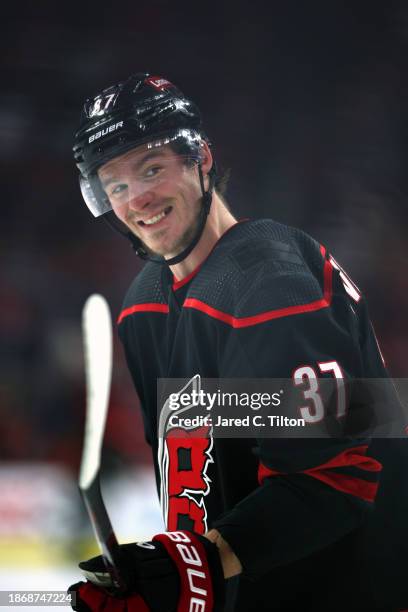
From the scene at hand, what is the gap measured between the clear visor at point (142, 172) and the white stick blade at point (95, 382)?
478 mm

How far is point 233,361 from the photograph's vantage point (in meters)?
1.16

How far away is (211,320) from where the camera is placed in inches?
47.1

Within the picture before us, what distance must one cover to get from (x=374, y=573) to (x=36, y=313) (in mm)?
1226

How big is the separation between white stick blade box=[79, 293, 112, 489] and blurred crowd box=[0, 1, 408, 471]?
0.79 meters

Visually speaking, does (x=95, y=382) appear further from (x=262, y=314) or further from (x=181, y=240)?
(x=181, y=240)

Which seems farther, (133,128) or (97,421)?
(133,128)

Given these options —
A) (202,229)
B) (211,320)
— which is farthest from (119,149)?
(211,320)

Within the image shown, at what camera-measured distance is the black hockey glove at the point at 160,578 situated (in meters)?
0.90

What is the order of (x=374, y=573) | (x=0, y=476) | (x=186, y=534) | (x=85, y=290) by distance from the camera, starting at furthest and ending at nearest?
1. (x=0, y=476)
2. (x=85, y=290)
3. (x=374, y=573)
4. (x=186, y=534)

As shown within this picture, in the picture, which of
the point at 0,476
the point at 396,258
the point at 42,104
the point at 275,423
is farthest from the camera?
the point at 0,476

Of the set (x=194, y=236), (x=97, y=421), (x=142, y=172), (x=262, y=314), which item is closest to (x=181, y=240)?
(x=194, y=236)

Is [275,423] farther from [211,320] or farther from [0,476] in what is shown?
[0,476]

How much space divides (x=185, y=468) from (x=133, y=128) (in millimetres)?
537

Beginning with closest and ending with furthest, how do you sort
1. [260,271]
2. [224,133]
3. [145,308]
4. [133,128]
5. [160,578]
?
[160,578] < [260,271] < [133,128] < [145,308] < [224,133]
